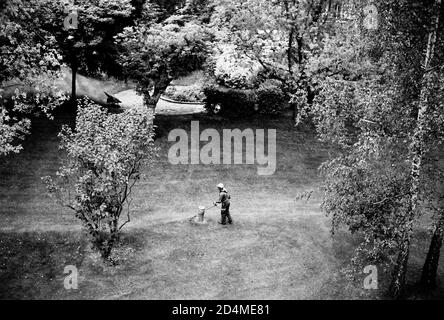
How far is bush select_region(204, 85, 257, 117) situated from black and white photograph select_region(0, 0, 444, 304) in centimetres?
9

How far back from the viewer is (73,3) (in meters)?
22.5

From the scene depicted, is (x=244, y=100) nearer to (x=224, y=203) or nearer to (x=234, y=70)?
(x=234, y=70)

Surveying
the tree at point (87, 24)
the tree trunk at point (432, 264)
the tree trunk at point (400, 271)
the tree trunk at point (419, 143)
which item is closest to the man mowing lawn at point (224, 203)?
the tree trunk at point (400, 271)

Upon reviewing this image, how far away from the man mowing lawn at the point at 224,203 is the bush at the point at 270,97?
10614mm

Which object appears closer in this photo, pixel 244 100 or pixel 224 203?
pixel 224 203

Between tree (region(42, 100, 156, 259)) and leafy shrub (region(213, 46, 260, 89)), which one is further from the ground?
leafy shrub (region(213, 46, 260, 89))

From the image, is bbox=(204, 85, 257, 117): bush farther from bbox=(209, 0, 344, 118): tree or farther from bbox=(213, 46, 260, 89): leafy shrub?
bbox=(209, 0, 344, 118): tree

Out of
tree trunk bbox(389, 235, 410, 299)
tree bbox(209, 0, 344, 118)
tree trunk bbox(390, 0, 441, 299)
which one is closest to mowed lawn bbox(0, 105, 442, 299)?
tree trunk bbox(389, 235, 410, 299)

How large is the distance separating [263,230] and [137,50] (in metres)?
11.6

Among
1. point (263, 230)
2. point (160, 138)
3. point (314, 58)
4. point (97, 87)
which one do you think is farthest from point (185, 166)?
point (97, 87)

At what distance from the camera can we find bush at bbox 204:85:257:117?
26.5 meters

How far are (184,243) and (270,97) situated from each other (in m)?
13.1

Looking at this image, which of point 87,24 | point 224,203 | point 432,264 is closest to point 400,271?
point 432,264

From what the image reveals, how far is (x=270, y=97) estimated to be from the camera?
27047 millimetres
